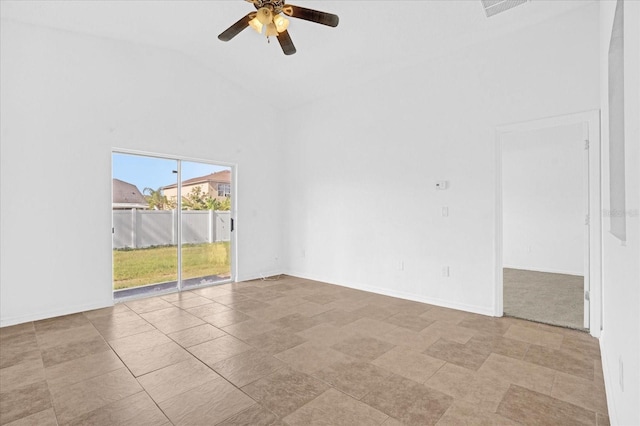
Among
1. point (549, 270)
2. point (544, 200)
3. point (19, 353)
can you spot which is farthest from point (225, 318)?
point (544, 200)

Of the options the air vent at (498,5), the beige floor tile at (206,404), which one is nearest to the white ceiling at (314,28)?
the air vent at (498,5)

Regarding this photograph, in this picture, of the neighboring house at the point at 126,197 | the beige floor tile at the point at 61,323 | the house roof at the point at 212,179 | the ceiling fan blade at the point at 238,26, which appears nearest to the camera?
the ceiling fan blade at the point at 238,26

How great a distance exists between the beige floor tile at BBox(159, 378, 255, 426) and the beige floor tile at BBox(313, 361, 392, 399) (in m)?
0.65

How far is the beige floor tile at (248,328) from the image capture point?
136 inches

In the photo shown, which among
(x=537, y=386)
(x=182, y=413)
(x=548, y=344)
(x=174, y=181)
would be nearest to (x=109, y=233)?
(x=174, y=181)

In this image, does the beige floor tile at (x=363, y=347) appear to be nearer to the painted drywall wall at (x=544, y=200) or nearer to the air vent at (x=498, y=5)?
the air vent at (x=498, y=5)

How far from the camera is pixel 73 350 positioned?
122 inches

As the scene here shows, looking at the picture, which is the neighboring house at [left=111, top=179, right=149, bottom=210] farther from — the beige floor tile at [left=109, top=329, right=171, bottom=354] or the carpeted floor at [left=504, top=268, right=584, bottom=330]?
the carpeted floor at [left=504, top=268, right=584, bottom=330]

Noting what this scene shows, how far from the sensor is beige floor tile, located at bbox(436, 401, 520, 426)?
2.00 meters

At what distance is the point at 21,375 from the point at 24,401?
0.51m

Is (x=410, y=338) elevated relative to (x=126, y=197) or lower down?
lower down

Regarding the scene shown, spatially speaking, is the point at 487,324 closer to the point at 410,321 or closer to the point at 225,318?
the point at 410,321

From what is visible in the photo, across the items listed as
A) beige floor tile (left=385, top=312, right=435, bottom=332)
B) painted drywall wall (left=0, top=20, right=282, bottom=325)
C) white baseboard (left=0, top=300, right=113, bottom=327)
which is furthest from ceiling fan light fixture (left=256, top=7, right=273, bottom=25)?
white baseboard (left=0, top=300, right=113, bottom=327)

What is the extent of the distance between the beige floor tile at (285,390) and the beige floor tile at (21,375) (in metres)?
1.76
